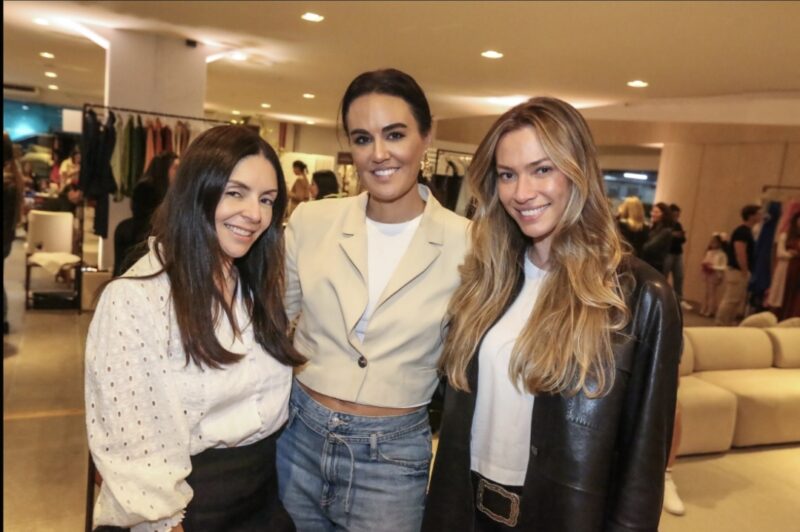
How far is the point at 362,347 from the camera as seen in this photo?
5.34ft

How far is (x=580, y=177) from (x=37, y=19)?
763cm

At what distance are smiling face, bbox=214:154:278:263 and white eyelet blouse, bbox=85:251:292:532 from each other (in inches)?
6.8

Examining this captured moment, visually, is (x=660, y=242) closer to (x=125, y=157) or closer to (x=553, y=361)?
(x=125, y=157)

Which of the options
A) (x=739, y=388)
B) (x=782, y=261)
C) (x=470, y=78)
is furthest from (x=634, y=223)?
(x=739, y=388)

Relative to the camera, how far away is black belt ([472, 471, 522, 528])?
58.9 inches

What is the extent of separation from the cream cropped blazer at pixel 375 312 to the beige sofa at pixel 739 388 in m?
3.22

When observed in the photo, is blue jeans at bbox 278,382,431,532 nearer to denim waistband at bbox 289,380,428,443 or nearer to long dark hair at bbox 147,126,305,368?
denim waistband at bbox 289,380,428,443

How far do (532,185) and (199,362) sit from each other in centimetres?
88

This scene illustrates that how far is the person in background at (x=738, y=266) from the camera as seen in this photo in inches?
330

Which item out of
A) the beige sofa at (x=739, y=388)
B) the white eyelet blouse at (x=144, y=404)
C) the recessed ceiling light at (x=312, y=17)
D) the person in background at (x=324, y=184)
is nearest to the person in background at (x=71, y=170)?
the person in background at (x=324, y=184)

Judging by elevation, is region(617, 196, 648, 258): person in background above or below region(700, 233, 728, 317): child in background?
above

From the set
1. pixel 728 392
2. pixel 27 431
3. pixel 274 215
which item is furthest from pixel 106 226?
pixel 728 392

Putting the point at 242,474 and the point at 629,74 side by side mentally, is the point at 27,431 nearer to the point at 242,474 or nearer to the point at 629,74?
the point at 242,474

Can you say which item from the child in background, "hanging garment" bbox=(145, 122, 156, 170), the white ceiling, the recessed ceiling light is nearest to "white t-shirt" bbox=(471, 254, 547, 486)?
the white ceiling
